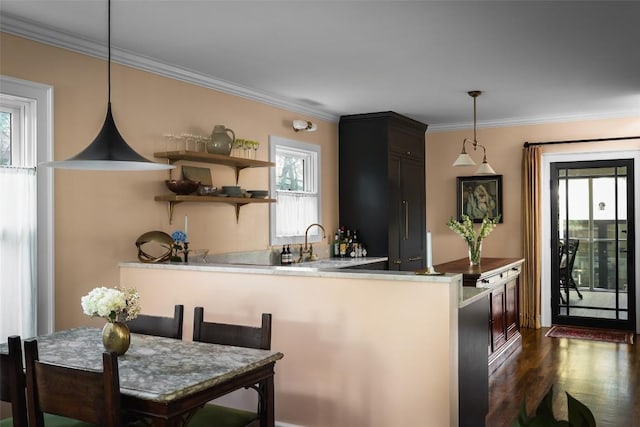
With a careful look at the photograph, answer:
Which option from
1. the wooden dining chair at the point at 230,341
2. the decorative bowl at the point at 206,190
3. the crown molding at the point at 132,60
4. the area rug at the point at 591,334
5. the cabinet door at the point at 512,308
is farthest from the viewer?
the area rug at the point at 591,334

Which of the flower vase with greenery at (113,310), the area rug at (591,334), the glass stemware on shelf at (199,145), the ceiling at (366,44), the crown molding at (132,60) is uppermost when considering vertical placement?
the ceiling at (366,44)

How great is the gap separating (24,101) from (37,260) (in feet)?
3.26

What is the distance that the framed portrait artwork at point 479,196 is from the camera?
7.51 m

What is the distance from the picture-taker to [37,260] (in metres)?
3.66

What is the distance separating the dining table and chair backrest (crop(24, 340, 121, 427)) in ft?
0.32

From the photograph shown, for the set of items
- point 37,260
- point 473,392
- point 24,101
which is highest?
point 24,101

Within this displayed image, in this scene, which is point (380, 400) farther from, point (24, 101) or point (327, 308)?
point (24, 101)

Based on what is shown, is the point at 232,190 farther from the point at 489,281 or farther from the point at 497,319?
the point at 497,319

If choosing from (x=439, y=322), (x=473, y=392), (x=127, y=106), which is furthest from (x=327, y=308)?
(x=127, y=106)

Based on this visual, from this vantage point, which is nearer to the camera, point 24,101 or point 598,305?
point 24,101

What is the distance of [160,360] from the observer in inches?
99.1

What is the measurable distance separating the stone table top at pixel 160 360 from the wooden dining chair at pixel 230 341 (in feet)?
0.25

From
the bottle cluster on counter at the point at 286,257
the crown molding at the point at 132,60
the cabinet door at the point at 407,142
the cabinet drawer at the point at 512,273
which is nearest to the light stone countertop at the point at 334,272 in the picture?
the crown molding at the point at 132,60

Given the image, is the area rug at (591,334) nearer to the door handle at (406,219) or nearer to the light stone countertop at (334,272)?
the door handle at (406,219)
